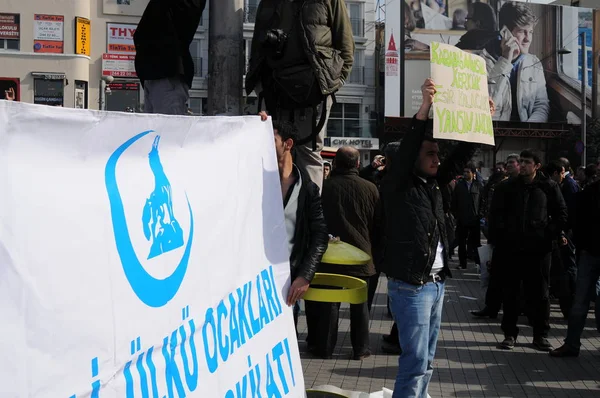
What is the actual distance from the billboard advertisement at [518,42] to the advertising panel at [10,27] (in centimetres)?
2516

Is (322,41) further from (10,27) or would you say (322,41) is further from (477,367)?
(10,27)

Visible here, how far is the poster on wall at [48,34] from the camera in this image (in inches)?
1796

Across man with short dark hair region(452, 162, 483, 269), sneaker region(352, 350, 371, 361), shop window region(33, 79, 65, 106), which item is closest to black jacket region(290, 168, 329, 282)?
sneaker region(352, 350, 371, 361)

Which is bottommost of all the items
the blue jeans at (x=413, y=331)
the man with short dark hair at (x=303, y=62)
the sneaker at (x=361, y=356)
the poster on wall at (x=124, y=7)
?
the sneaker at (x=361, y=356)

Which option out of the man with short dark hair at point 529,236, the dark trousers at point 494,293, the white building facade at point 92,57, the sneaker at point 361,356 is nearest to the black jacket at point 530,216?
the man with short dark hair at point 529,236

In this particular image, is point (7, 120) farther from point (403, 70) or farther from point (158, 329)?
A: point (403, 70)

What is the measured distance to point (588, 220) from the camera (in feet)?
24.1

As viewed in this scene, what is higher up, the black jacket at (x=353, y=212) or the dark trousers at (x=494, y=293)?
the black jacket at (x=353, y=212)

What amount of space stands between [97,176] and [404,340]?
2556 millimetres

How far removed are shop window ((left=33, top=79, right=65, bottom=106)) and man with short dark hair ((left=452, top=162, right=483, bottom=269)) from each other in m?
34.3

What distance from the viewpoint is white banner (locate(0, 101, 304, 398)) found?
83.7 inches

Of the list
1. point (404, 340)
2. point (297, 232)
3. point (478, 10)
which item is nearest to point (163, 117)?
point (297, 232)

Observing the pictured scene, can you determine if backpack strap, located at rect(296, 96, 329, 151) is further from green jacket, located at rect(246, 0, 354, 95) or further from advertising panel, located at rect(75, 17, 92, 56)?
advertising panel, located at rect(75, 17, 92, 56)

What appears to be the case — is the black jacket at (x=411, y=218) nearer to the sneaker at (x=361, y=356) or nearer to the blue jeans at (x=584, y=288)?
the sneaker at (x=361, y=356)
